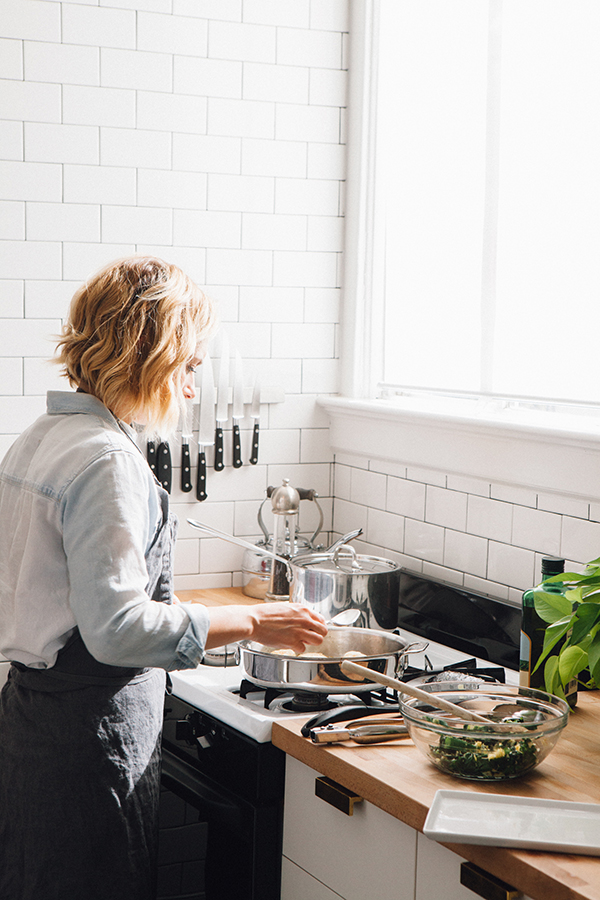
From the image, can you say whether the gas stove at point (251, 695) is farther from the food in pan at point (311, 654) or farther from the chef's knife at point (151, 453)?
the chef's knife at point (151, 453)

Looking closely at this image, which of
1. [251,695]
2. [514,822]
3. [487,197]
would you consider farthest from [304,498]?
[514,822]

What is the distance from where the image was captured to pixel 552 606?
1748 mm

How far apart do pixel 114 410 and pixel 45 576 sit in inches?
11.5

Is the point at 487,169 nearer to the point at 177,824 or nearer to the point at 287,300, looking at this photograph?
the point at 287,300

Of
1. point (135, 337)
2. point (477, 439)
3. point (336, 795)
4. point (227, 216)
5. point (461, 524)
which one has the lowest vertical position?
point (336, 795)

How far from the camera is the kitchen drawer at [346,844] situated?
60.7 inches

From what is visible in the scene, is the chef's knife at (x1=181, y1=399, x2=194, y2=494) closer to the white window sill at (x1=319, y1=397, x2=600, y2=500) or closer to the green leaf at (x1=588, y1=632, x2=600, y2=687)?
the white window sill at (x1=319, y1=397, x2=600, y2=500)

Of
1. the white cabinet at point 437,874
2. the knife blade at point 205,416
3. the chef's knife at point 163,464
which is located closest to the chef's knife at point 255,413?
the knife blade at point 205,416

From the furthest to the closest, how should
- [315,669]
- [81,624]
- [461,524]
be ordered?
[461,524]
[315,669]
[81,624]

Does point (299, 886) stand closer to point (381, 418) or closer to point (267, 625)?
point (267, 625)

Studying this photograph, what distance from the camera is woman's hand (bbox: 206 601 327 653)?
1611 millimetres

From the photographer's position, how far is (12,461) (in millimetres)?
1618

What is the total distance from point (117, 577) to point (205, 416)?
4.53 feet

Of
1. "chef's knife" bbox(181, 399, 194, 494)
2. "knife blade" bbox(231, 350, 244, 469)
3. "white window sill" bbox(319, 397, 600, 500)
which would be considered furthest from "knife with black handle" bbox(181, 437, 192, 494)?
"white window sill" bbox(319, 397, 600, 500)
